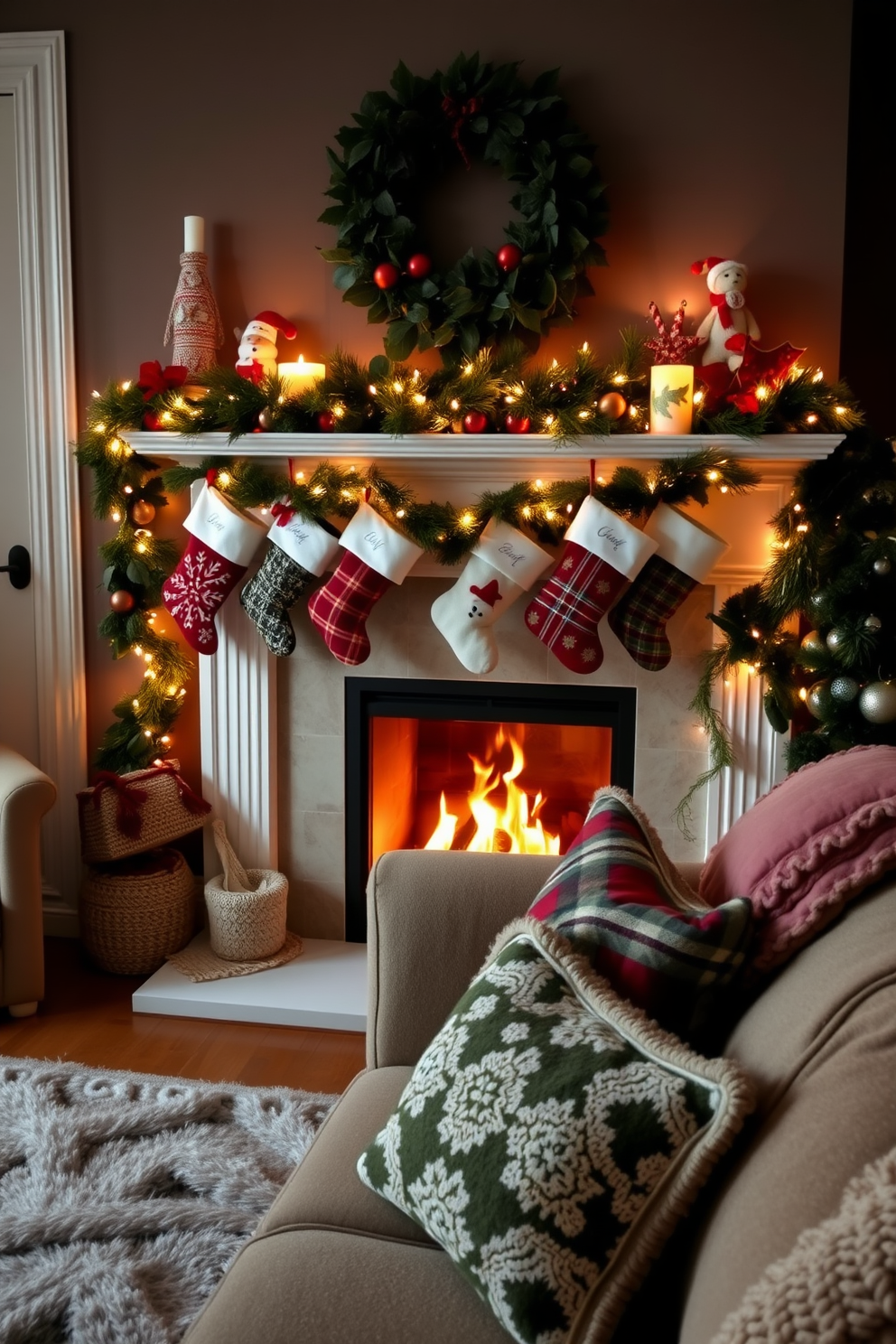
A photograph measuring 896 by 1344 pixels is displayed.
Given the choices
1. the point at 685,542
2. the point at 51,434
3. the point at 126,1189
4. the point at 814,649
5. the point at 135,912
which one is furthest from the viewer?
the point at 51,434

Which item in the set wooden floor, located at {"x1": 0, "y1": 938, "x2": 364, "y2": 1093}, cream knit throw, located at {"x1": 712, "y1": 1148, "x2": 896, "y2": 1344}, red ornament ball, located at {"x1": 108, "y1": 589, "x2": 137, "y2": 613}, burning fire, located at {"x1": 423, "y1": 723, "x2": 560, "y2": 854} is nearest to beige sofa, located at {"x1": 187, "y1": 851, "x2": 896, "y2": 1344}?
cream knit throw, located at {"x1": 712, "y1": 1148, "x2": 896, "y2": 1344}

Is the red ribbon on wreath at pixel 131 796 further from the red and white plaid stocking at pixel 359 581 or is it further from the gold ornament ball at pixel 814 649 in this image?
the gold ornament ball at pixel 814 649

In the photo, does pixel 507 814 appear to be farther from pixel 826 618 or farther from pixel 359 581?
pixel 826 618

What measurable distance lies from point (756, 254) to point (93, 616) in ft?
6.16

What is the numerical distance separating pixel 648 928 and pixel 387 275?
1882 mm

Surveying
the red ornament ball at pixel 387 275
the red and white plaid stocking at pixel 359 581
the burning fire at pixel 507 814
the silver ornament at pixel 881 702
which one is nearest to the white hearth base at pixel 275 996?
the burning fire at pixel 507 814

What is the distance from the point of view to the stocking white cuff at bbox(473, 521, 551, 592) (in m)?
2.61

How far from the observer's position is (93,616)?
10.3ft

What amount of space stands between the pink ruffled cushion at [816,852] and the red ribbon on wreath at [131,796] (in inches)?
70.3

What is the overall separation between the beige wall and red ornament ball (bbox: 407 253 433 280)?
0.20 metres

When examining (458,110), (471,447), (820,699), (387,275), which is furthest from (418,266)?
(820,699)

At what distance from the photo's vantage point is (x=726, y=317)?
2605 mm

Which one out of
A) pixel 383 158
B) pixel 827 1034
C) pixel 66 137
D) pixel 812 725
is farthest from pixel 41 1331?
pixel 66 137

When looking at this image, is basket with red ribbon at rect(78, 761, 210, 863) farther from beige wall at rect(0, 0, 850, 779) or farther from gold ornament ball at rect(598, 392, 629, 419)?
gold ornament ball at rect(598, 392, 629, 419)
